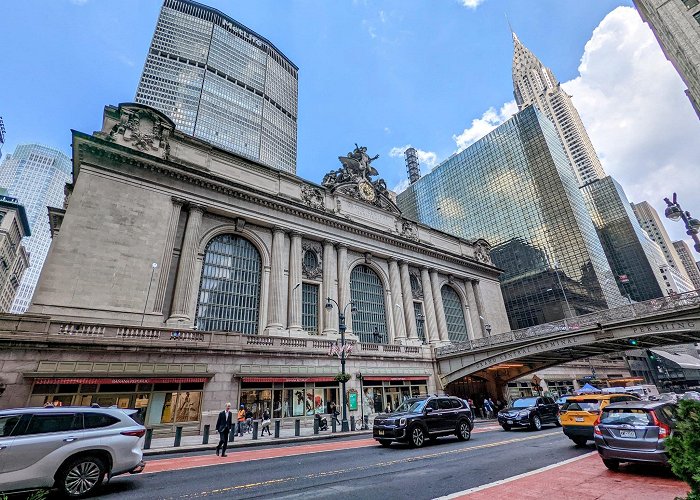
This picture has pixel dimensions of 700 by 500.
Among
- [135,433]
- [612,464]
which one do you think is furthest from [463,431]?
[135,433]

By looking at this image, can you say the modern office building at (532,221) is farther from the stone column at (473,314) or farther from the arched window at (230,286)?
the arched window at (230,286)

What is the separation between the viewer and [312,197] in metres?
34.6

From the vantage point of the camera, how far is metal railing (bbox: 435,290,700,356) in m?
20.6

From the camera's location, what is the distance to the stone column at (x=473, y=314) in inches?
1732

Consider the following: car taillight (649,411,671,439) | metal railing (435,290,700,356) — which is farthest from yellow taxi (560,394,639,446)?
metal railing (435,290,700,356)

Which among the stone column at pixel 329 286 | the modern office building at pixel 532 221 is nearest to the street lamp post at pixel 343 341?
the stone column at pixel 329 286

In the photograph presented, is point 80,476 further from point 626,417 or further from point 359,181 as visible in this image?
point 359,181

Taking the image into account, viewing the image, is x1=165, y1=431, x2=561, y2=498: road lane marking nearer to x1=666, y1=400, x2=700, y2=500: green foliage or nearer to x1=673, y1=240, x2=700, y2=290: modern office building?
x1=666, y1=400, x2=700, y2=500: green foliage

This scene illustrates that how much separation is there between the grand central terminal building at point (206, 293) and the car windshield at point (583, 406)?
13.4 m

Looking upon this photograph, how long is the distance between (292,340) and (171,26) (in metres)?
110

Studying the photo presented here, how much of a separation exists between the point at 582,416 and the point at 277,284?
22.1m

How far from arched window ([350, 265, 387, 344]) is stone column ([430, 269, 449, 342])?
7906 mm

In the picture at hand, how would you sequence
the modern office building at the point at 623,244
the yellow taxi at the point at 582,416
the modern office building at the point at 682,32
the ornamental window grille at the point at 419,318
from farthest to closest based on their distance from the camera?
1. the modern office building at the point at 623,244
2. the ornamental window grille at the point at 419,318
3. the modern office building at the point at 682,32
4. the yellow taxi at the point at 582,416

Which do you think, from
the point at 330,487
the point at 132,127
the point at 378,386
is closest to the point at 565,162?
the point at 378,386
